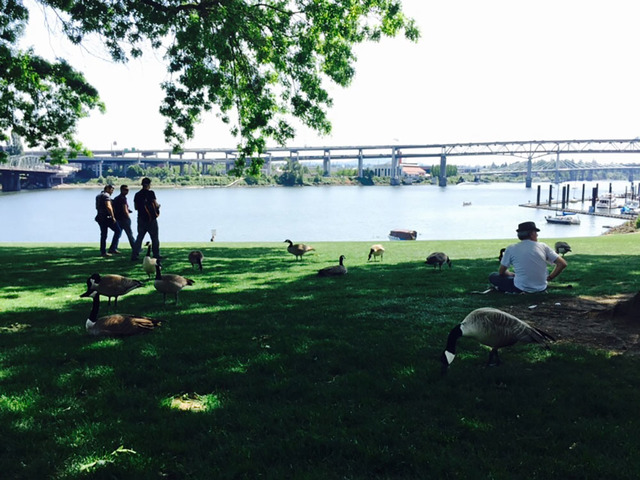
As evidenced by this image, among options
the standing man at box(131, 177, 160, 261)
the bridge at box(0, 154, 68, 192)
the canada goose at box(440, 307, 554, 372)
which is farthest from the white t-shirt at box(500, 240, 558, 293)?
the bridge at box(0, 154, 68, 192)

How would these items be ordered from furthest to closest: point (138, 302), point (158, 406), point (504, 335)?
1. point (138, 302)
2. point (504, 335)
3. point (158, 406)

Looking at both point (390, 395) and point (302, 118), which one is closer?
point (390, 395)

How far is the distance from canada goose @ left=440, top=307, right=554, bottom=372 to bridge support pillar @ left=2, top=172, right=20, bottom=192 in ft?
486

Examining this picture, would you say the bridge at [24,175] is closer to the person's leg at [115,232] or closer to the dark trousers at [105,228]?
the person's leg at [115,232]

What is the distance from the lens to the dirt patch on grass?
5.82 metres

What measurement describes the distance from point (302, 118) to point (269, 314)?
40.8 feet

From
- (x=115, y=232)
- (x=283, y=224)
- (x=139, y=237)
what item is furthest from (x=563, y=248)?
(x=283, y=224)

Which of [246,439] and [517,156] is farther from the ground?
[517,156]

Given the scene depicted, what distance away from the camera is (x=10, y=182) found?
424 feet

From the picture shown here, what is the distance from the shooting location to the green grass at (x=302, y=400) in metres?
3.45

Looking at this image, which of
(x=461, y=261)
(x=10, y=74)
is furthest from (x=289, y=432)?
(x=10, y=74)

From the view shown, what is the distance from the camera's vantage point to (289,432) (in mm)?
3865

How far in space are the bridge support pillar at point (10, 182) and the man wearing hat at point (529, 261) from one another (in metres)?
147

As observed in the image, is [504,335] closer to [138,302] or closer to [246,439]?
[246,439]
